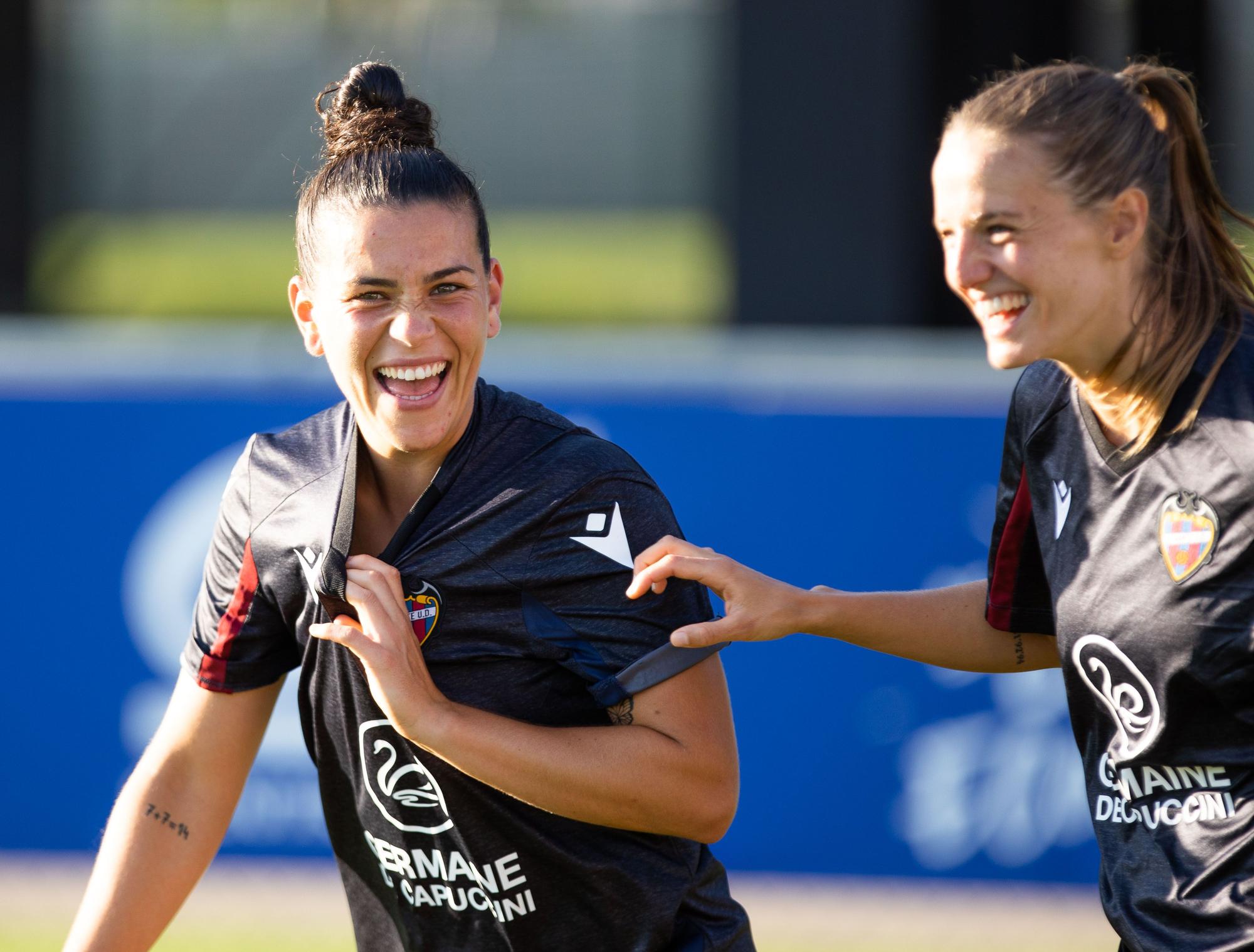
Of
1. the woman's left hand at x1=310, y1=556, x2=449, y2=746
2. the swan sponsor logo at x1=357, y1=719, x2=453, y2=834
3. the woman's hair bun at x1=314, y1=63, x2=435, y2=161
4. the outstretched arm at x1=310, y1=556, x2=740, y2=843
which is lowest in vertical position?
the swan sponsor logo at x1=357, y1=719, x2=453, y2=834

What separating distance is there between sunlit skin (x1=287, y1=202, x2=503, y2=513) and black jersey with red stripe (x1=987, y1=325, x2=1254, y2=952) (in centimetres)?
94

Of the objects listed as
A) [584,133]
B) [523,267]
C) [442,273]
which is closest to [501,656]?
[442,273]

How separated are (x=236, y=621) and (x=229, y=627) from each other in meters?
0.02

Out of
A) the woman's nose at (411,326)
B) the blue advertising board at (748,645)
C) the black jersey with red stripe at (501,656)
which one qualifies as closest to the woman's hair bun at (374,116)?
the woman's nose at (411,326)

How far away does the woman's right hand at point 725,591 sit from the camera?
7.49ft

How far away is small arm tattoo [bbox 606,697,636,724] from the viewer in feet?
7.65

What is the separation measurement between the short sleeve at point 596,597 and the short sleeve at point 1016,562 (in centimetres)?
56

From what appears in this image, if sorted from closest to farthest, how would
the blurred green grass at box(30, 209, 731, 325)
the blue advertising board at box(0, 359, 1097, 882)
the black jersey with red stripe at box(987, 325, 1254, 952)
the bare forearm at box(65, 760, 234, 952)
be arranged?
1. the black jersey with red stripe at box(987, 325, 1254, 952)
2. the bare forearm at box(65, 760, 234, 952)
3. the blue advertising board at box(0, 359, 1097, 882)
4. the blurred green grass at box(30, 209, 731, 325)

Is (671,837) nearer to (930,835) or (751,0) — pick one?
(930,835)

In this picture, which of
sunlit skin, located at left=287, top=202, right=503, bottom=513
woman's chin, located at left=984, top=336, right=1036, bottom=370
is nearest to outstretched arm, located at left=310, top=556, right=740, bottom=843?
sunlit skin, located at left=287, top=202, right=503, bottom=513

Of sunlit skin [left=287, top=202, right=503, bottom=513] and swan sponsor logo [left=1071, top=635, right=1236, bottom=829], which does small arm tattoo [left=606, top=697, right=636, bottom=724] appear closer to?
sunlit skin [left=287, top=202, right=503, bottom=513]

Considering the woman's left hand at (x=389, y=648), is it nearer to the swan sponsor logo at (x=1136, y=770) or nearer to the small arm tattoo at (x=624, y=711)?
the small arm tattoo at (x=624, y=711)

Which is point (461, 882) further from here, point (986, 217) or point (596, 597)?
point (986, 217)

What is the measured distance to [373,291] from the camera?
236 cm
